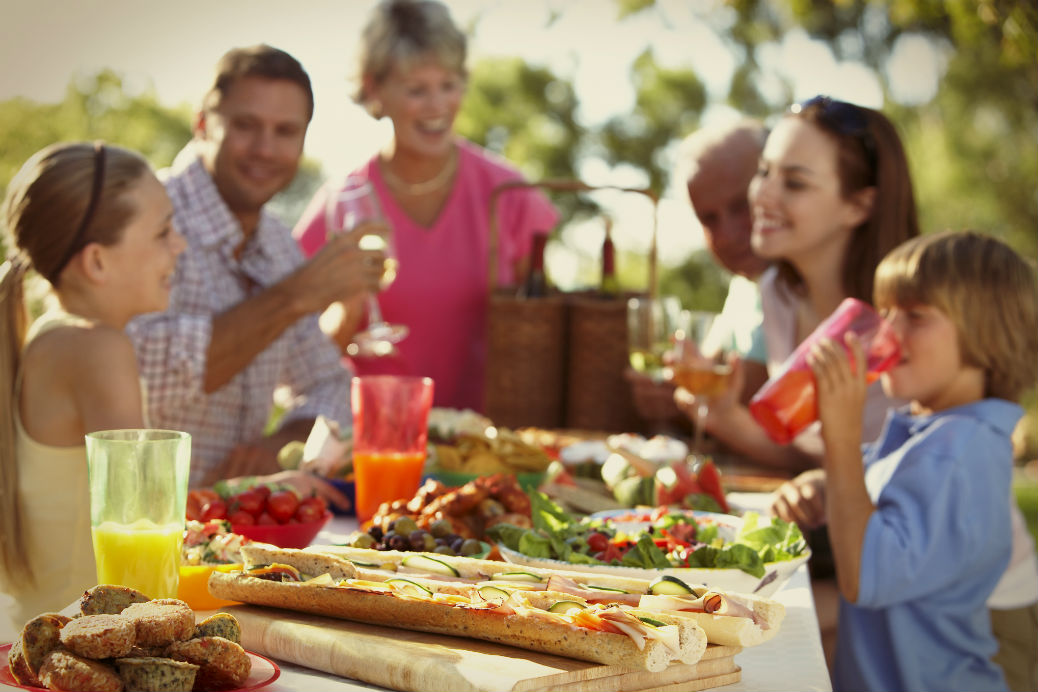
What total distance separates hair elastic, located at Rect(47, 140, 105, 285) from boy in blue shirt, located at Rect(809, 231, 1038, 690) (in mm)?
1499

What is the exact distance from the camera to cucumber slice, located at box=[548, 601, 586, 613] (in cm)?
117

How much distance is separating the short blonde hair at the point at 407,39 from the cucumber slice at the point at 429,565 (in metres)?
2.78

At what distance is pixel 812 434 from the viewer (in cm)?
322

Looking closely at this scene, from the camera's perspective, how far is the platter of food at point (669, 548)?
59.4 inches

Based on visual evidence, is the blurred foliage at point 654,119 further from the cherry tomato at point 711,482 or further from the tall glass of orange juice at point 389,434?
the tall glass of orange juice at point 389,434

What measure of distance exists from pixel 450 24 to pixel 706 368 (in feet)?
6.13

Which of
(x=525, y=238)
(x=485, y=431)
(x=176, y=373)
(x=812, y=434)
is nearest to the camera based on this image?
(x=485, y=431)

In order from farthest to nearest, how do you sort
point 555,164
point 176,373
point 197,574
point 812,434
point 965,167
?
1. point 555,164
2. point 965,167
3. point 812,434
4. point 176,373
5. point 197,574

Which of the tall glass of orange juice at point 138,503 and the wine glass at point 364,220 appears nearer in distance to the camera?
the tall glass of orange juice at point 138,503

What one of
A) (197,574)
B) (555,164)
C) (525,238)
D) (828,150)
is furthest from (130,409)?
(555,164)

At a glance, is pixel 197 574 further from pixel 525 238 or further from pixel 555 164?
pixel 555 164

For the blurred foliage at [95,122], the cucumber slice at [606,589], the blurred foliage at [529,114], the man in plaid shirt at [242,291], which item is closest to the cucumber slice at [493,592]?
the cucumber slice at [606,589]

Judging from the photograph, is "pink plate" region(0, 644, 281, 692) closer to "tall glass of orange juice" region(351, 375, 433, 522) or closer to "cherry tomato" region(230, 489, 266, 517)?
"cherry tomato" region(230, 489, 266, 517)

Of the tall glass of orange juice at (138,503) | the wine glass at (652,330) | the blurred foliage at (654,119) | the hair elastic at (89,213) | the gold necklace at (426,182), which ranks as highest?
the blurred foliage at (654,119)
